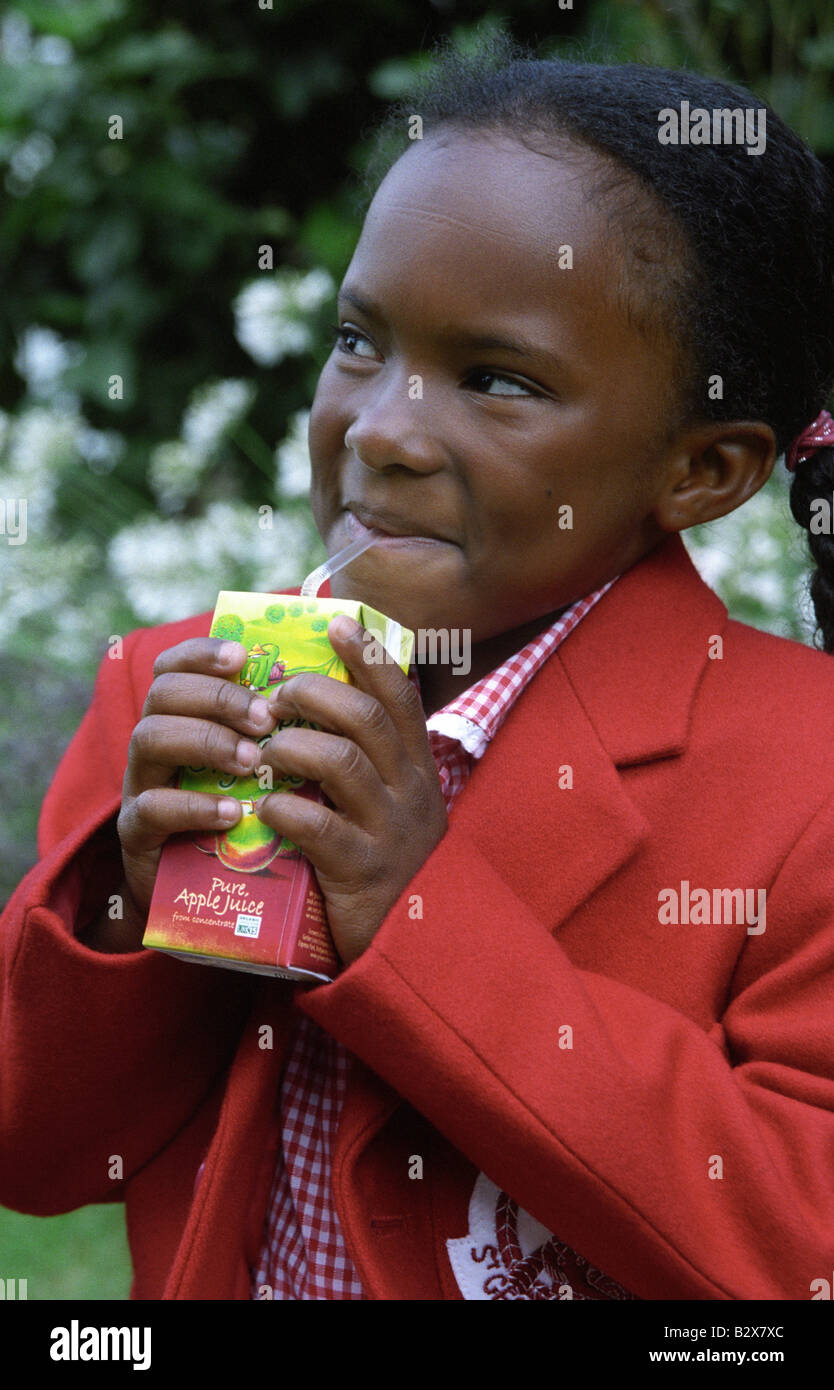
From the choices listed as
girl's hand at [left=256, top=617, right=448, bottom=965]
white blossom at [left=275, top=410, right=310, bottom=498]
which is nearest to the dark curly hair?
girl's hand at [left=256, top=617, right=448, bottom=965]

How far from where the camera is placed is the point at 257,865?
109cm

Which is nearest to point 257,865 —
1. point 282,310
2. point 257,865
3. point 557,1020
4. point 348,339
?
point 257,865

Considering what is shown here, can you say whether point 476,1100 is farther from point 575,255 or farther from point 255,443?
point 255,443

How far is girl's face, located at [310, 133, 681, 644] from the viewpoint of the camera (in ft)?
4.17

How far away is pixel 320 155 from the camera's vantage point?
12.4 ft

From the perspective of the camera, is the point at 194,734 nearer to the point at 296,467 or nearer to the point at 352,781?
the point at 352,781

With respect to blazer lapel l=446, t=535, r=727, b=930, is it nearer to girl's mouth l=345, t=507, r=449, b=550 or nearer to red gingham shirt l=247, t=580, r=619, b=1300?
red gingham shirt l=247, t=580, r=619, b=1300

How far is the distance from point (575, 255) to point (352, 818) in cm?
57

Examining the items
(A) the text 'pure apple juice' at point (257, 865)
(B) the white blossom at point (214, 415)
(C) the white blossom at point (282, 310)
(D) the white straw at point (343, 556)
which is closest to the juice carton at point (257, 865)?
(A) the text 'pure apple juice' at point (257, 865)

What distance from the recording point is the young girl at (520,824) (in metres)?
1.13

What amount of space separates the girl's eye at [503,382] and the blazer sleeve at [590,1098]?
1.42 feet

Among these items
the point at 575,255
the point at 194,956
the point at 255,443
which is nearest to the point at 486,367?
the point at 575,255

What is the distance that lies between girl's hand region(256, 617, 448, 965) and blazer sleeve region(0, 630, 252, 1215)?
271 millimetres

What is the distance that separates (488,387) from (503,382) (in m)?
0.02
